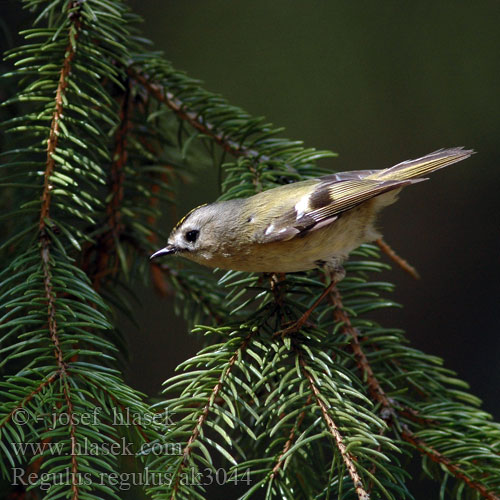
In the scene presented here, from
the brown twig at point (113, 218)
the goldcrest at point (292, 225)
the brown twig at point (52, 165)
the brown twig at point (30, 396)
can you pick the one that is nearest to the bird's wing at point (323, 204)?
the goldcrest at point (292, 225)

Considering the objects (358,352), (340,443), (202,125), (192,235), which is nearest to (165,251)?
(192,235)

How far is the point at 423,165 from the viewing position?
1277 millimetres

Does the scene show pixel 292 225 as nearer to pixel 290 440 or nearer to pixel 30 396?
pixel 290 440

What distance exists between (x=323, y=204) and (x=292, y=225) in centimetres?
8

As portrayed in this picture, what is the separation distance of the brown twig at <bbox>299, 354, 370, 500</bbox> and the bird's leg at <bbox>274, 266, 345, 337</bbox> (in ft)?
0.28

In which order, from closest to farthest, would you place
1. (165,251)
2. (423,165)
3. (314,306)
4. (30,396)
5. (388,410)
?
1. (30,396)
2. (388,410)
3. (314,306)
4. (165,251)
5. (423,165)

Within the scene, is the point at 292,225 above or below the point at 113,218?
below

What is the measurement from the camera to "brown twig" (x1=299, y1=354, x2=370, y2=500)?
677 mm

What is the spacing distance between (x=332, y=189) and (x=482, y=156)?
3.34 ft

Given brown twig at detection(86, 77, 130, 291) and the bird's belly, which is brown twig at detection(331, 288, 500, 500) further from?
brown twig at detection(86, 77, 130, 291)

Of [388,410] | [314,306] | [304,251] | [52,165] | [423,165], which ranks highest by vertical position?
[52,165]

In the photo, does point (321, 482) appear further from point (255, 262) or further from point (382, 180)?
point (382, 180)

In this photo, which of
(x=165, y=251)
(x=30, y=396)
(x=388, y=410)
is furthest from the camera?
(x=165, y=251)

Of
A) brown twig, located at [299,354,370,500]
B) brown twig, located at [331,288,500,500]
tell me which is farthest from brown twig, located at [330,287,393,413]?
brown twig, located at [299,354,370,500]
